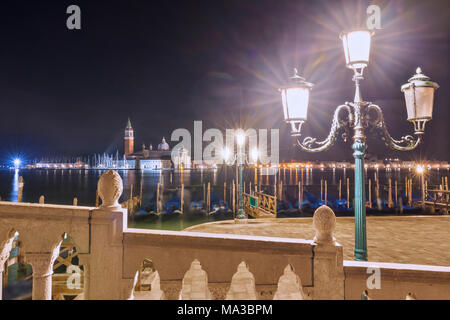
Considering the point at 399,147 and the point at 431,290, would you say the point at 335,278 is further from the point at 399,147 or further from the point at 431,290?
the point at 399,147

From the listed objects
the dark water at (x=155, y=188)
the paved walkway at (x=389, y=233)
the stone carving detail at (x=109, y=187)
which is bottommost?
the dark water at (x=155, y=188)

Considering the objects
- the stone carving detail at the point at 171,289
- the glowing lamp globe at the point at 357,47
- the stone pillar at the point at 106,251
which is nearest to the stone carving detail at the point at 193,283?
the stone carving detail at the point at 171,289

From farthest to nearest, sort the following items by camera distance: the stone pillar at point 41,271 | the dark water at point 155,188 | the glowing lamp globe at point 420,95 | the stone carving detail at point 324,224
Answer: the dark water at point 155,188 → the glowing lamp globe at point 420,95 → the stone carving detail at point 324,224 → the stone pillar at point 41,271

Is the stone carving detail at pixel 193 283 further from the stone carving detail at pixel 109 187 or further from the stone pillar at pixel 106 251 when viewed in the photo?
the stone carving detail at pixel 109 187

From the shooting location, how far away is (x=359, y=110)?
14.5ft

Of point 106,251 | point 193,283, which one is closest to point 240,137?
point 193,283

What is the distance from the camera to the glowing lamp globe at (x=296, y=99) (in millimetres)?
4508

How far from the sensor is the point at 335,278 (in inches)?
118

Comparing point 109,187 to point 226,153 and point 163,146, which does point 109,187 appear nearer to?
point 226,153

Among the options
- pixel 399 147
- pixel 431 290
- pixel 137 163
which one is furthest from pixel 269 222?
pixel 137 163

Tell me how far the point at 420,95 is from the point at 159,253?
4508 millimetres
